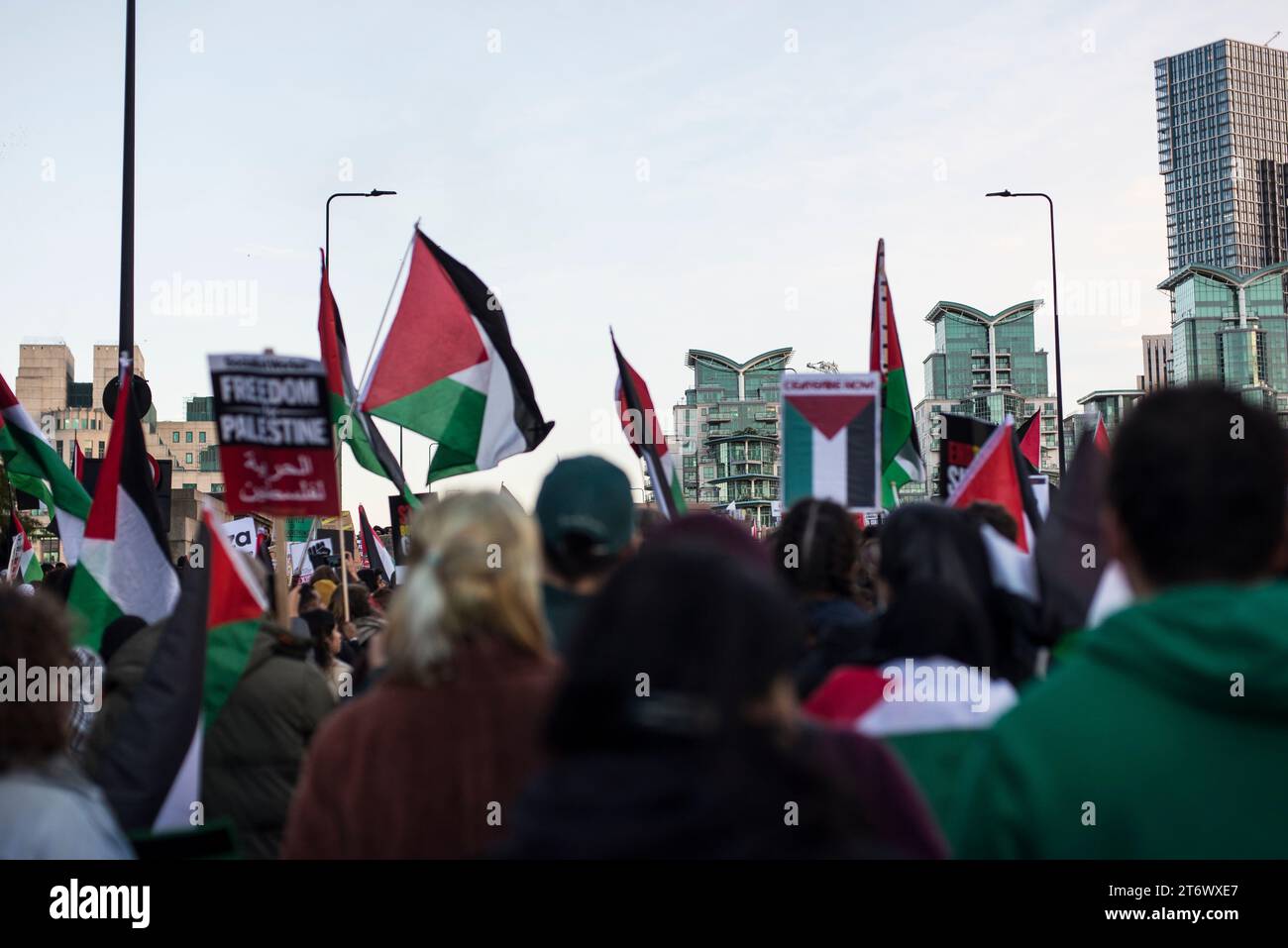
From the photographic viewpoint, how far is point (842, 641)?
427 centimetres

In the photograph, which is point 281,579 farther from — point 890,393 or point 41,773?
point 890,393

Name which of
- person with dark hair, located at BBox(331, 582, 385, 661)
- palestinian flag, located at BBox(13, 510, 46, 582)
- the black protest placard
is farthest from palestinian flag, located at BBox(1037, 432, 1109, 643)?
palestinian flag, located at BBox(13, 510, 46, 582)

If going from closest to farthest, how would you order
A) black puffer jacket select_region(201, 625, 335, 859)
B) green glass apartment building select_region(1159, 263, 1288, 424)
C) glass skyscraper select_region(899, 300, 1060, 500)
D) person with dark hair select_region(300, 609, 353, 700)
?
black puffer jacket select_region(201, 625, 335, 859)
person with dark hair select_region(300, 609, 353, 700)
green glass apartment building select_region(1159, 263, 1288, 424)
glass skyscraper select_region(899, 300, 1060, 500)

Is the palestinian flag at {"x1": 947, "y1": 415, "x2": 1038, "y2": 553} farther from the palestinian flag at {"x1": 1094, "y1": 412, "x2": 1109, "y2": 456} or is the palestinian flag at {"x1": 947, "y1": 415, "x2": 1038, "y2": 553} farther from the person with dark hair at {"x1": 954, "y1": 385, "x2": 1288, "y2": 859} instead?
the person with dark hair at {"x1": 954, "y1": 385, "x2": 1288, "y2": 859}

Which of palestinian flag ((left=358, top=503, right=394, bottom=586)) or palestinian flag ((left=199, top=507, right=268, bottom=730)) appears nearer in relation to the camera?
palestinian flag ((left=199, top=507, right=268, bottom=730))

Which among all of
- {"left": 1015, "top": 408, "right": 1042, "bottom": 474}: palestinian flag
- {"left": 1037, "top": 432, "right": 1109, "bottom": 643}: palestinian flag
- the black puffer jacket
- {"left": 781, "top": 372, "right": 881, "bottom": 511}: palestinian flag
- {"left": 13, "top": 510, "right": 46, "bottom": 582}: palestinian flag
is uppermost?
{"left": 1015, "top": 408, "right": 1042, "bottom": 474}: palestinian flag

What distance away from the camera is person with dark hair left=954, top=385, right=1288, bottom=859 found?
2088mm

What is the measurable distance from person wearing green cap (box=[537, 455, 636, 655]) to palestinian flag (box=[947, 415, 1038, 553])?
4.54 metres

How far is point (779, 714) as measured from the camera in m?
1.74
